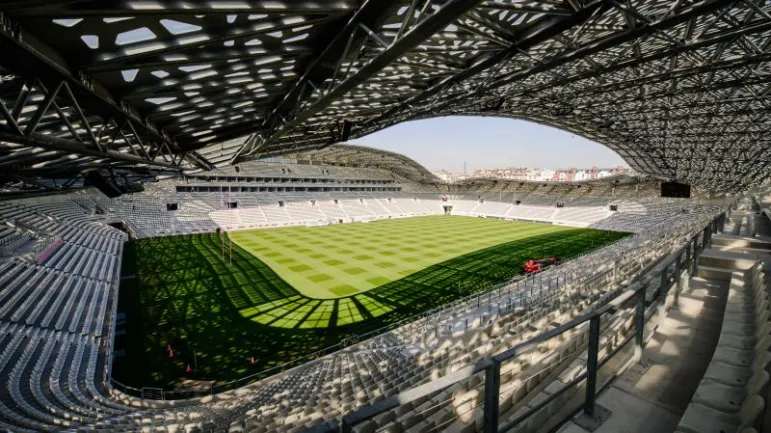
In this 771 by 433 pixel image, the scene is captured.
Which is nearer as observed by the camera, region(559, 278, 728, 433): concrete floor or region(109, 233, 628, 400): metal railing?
region(559, 278, 728, 433): concrete floor

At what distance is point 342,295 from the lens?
19.5 m

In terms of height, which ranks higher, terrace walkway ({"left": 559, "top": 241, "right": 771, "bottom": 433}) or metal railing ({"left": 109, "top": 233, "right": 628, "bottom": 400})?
terrace walkway ({"left": 559, "top": 241, "right": 771, "bottom": 433})

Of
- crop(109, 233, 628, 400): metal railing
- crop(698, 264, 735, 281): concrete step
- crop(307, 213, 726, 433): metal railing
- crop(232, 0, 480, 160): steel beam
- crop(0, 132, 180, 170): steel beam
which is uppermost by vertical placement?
crop(232, 0, 480, 160): steel beam

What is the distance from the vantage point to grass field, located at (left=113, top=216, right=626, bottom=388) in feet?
44.5

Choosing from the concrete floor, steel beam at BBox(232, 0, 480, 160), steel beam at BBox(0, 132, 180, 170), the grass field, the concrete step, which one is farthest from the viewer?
the grass field

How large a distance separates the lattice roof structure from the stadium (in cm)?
6

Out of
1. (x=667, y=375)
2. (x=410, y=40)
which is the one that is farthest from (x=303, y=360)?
(x=667, y=375)

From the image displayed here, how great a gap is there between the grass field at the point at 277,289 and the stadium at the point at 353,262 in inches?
6.7

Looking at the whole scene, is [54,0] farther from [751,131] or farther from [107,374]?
[751,131]

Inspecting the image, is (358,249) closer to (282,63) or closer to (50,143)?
(282,63)

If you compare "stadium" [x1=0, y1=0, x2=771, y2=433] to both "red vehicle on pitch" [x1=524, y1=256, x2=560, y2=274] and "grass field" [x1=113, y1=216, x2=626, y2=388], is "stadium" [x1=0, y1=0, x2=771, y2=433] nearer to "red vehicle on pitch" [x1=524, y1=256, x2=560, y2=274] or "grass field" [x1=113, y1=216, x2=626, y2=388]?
"grass field" [x1=113, y1=216, x2=626, y2=388]

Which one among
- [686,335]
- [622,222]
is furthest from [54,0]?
[622,222]

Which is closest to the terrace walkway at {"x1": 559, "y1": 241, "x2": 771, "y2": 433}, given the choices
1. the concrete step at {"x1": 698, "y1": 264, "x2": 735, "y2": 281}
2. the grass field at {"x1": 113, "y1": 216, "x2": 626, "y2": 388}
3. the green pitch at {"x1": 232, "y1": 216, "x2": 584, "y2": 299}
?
the concrete step at {"x1": 698, "y1": 264, "x2": 735, "y2": 281}

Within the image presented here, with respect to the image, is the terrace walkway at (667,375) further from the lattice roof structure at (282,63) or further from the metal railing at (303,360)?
the metal railing at (303,360)
